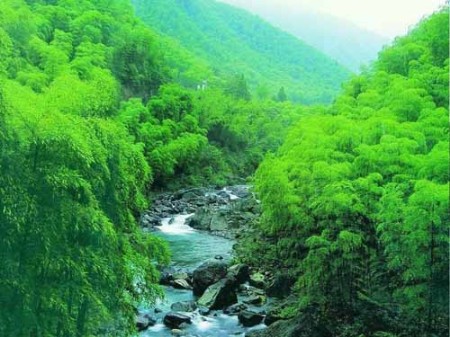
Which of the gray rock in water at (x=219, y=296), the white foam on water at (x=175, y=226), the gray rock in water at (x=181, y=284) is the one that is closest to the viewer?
the gray rock in water at (x=219, y=296)

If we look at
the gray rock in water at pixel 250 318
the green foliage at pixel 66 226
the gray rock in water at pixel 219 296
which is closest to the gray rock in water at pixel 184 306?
the gray rock in water at pixel 219 296

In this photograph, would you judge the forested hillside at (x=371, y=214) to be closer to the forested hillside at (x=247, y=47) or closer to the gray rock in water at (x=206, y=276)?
the gray rock in water at (x=206, y=276)

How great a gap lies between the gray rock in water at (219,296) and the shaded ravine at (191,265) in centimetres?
46

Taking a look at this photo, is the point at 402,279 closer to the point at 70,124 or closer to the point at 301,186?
the point at 301,186

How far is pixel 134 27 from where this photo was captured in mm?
85625

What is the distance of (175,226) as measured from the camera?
4072 cm

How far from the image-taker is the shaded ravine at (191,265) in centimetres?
2189

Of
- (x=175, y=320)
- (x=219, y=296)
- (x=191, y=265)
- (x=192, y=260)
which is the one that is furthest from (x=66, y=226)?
(x=192, y=260)

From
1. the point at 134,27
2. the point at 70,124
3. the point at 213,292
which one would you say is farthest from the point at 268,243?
the point at 134,27

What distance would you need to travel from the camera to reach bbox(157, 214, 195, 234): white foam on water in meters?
39.5

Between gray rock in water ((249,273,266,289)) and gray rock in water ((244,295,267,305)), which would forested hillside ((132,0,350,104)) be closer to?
gray rock in water ((249,273,266,289))

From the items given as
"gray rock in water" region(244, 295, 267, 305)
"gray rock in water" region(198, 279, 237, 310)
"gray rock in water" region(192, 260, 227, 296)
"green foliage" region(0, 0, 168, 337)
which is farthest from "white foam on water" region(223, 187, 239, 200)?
"green foliage" region(0, 0, 168, 337)

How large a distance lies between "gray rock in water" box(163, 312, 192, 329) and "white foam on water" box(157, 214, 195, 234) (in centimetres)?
1661

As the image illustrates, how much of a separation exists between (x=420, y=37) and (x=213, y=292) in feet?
65.2
